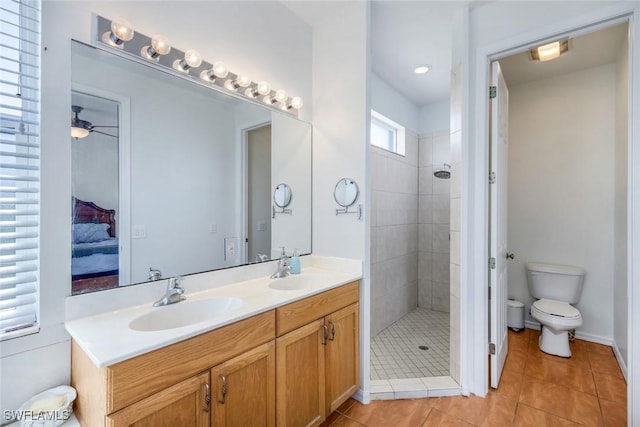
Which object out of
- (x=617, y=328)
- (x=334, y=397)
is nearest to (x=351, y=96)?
(x=334, y=397)

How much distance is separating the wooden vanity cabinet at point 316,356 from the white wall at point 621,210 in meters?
2.15

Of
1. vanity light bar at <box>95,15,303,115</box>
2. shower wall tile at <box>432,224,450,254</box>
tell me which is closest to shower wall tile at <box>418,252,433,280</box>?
shower wall tile at <box>432,224,450,254</box>

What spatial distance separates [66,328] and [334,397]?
1402mm

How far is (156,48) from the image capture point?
4.53 ft

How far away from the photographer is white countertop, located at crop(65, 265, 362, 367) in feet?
3.05

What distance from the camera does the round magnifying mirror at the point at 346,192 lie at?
6.58 feet

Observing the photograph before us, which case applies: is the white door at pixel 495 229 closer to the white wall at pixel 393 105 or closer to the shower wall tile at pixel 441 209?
the white wall at pixel 393 105

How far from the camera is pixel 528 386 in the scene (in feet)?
6.97

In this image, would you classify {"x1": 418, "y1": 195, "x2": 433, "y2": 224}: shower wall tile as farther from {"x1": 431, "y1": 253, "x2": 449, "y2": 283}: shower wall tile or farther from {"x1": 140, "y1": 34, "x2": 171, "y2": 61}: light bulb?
{"x1": 140, "y1": 34, "x2": 171, "y2": 61}: light bulb

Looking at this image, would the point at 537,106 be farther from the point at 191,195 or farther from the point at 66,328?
the point at 66,328

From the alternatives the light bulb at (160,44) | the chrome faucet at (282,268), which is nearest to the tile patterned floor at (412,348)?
the chrome faucet at (282,268)

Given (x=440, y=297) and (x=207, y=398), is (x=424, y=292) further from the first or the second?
(x=207, y=398)

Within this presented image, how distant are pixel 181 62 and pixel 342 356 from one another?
1.92 m

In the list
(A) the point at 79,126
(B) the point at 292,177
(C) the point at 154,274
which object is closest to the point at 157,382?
(C) the point at 154,274
